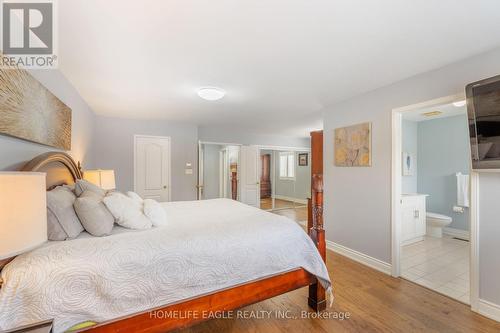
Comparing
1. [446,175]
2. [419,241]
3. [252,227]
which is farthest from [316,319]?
[446,175]

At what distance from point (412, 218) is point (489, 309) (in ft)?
6.48

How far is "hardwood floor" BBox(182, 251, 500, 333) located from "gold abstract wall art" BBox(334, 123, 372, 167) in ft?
5.04

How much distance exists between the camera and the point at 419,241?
3848 millimetres

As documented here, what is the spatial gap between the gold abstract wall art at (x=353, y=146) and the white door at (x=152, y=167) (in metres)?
3.53

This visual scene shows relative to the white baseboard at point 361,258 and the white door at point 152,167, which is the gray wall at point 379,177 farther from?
the white door at point 152,167

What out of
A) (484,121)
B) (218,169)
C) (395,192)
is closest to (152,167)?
(218,169)

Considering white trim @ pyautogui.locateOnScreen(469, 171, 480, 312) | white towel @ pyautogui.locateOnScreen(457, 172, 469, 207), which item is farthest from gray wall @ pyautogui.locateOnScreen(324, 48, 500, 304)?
white towel @ pyautogui.locateOnScreen(457, 172, 469, 207)

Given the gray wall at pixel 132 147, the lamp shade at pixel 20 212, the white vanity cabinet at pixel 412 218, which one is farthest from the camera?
the gray wall at pixel 132 147

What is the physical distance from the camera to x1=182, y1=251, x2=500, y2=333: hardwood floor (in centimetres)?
179

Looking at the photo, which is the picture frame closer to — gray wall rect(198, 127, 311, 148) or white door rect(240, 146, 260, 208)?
gray wall rect(198, 127, 311, 148)

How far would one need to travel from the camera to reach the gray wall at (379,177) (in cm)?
193

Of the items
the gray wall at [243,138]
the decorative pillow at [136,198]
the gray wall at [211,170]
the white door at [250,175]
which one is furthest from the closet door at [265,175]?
the decorative pillow at [136,198]

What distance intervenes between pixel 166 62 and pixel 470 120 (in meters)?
2.86

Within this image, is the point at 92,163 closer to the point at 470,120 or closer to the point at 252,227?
the point at 252,227
